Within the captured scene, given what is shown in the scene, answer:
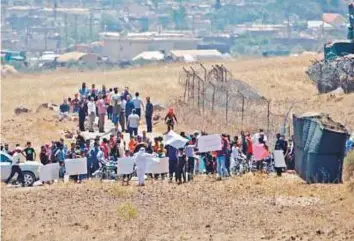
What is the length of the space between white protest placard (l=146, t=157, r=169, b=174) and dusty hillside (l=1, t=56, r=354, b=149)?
11287 mm

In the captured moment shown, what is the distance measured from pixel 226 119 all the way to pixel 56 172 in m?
12.6

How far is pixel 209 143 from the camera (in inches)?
1182

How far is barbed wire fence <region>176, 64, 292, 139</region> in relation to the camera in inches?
1599

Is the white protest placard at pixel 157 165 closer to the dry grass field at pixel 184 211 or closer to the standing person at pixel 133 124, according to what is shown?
the dry grass field at pixel 184 211

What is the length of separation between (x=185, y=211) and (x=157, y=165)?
3888 mm

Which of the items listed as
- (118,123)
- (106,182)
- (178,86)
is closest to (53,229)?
(106,182)

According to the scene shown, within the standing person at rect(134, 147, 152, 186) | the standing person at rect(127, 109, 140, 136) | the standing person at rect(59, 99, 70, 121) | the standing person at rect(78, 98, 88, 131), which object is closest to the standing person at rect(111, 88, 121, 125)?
the standing person at rect(78, 98, 88, 131)

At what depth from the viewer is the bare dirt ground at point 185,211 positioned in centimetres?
2370

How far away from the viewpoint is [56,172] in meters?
30.8

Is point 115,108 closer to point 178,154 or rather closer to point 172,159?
point 178,154

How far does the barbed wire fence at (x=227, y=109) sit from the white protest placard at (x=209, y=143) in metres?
6.50

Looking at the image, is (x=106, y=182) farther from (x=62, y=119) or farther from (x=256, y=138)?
(x=62, y=119)

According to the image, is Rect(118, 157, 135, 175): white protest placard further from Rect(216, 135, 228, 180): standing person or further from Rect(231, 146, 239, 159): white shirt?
Rect(231, 146, 239, 159): white shirt

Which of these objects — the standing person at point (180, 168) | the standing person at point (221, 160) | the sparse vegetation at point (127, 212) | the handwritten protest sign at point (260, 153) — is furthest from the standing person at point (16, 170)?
the sparse vegetation at point (127, 212)
